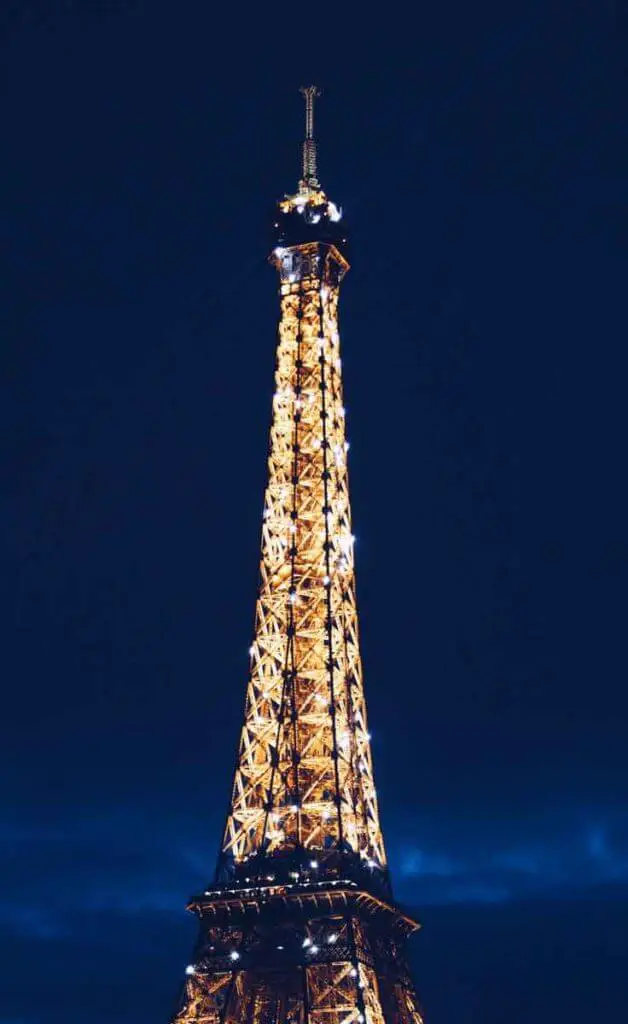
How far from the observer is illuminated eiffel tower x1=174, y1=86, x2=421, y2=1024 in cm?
5631

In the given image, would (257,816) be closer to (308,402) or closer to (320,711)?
(320,711)

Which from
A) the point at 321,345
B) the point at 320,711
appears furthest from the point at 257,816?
the point at 321,345

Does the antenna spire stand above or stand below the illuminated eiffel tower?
above

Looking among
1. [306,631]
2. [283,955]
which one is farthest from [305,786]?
[306,631]

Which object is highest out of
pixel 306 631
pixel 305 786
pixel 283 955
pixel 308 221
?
pixel 308 221

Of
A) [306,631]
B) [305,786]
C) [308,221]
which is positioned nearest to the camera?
[305,786]

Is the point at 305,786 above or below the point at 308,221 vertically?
below

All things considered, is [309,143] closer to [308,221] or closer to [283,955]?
[308,221]

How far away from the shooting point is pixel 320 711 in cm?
6209

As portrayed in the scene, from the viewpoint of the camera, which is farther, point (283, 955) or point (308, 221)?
point (308, 221)

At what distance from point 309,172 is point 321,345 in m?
12.2

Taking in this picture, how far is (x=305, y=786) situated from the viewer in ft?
198

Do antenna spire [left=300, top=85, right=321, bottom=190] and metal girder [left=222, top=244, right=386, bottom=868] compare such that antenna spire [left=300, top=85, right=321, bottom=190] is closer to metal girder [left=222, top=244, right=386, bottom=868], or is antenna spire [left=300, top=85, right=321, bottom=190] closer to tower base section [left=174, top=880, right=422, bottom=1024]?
metal girder [left=222, top=244, right=386, bottom=868]

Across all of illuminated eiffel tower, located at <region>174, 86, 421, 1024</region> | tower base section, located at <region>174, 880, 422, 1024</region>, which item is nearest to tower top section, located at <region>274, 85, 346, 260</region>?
illuminated eiffel tower, located at <region>174, 86, 421, 1024</region>
